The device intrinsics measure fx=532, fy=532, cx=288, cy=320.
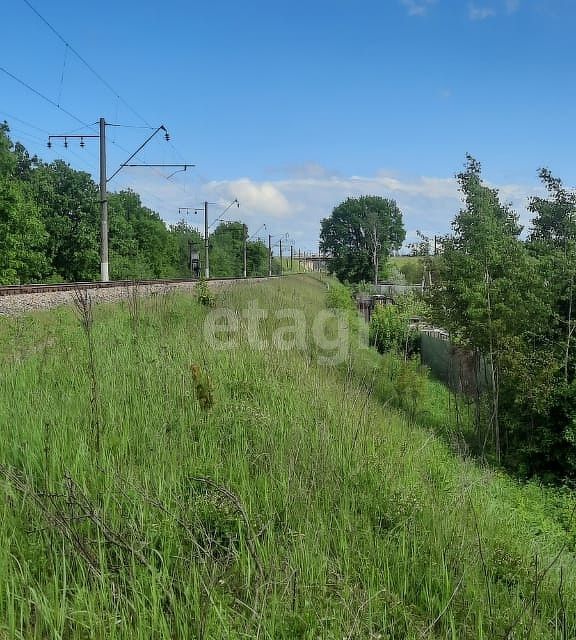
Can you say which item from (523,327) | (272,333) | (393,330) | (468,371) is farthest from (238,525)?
(393,330)

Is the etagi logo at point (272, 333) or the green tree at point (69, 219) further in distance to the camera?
Answer: the green tree at point (69, 219)

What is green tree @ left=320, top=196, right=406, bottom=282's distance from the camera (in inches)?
3462

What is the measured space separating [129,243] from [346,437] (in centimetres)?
5473

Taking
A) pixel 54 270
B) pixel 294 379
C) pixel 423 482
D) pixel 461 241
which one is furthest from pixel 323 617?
pixel 54 270

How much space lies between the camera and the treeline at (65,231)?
3562 cm

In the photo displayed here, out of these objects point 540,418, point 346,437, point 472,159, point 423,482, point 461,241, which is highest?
point 472,159

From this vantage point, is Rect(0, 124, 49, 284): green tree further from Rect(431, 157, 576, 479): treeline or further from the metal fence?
Rect(431, 157, 576, 479): treeline

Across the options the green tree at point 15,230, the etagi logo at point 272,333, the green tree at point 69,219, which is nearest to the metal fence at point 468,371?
the etagi logo at point 272,333

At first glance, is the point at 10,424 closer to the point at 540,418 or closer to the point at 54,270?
the point at 540,418

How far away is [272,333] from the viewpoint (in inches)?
430

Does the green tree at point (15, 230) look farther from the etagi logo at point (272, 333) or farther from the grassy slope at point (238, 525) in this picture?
the grassy slope at point (238, 525)

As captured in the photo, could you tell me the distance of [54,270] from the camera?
47812 millimetres

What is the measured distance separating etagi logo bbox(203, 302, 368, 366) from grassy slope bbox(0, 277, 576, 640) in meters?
2.76

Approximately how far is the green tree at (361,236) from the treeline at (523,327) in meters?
75.0
